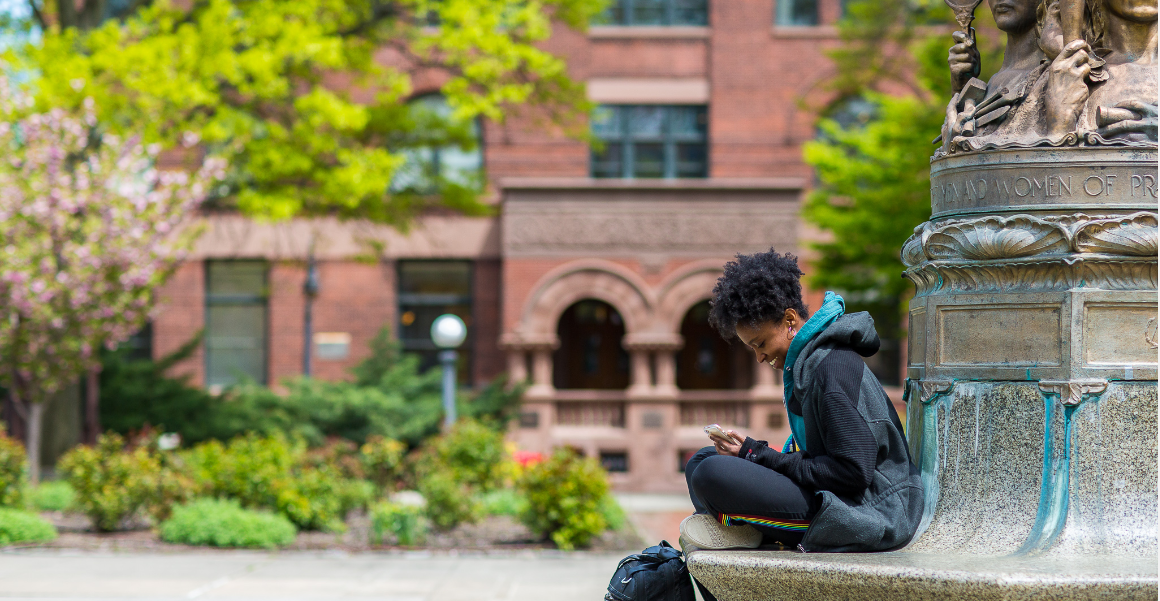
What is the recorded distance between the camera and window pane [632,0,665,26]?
21500mm

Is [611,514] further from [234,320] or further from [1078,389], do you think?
[234,320]

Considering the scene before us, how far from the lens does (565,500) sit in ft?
34.8

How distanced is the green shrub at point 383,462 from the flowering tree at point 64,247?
3.59 metres

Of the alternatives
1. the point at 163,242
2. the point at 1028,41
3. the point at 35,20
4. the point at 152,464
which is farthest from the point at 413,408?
the point at 1028,41

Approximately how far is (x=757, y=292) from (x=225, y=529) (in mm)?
8189

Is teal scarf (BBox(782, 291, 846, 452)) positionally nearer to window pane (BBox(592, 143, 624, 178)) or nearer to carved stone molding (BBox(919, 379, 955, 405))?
carved stone molding (BBox(919, 379, 955, 405))

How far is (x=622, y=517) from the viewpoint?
38.7 feet

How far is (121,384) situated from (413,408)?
5090 mm

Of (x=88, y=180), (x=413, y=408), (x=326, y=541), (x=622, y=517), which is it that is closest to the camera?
(x=326, y=541)

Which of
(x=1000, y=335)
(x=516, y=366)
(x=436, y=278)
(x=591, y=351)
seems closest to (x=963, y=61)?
(x=1000, y=335)

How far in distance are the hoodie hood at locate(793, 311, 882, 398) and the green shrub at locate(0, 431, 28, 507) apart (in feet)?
32.6

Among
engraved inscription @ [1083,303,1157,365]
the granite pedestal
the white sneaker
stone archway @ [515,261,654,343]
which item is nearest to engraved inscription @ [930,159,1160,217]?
the granite pedestal

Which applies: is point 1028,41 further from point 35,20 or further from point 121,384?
point 121,384

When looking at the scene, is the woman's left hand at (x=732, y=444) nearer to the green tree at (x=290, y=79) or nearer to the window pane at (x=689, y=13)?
the green tree at (x=290, y=79)
